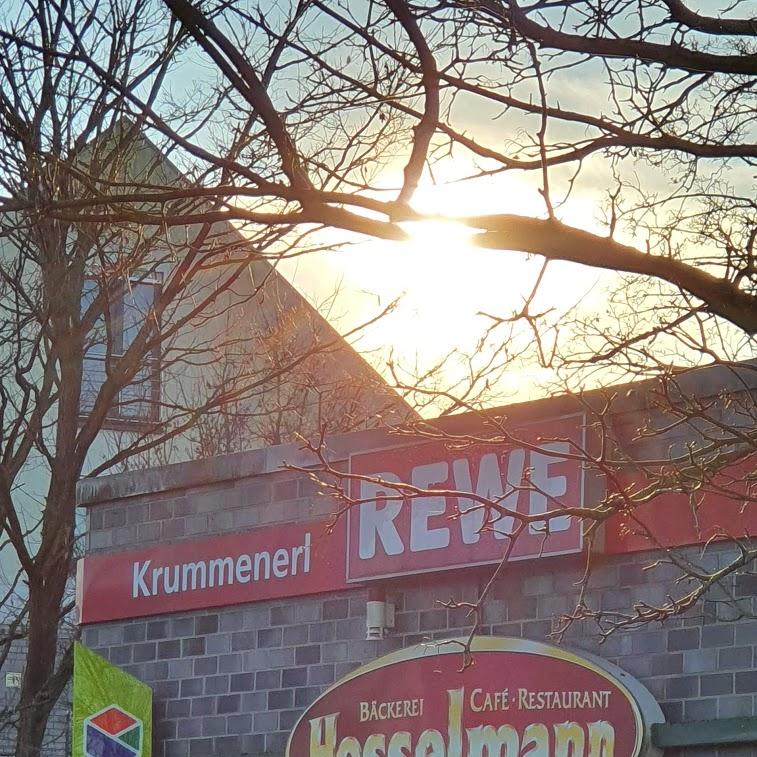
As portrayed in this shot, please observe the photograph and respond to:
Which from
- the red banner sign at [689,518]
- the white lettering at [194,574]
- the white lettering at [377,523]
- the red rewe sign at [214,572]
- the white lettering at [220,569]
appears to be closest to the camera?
the red banner sign at [689,518]

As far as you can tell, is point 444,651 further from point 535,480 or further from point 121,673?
point 121,673

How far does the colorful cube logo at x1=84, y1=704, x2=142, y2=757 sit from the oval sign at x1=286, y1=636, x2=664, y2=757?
1.62m

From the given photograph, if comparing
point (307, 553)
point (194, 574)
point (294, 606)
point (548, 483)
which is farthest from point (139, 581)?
point (548, 483)

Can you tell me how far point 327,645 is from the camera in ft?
35.2

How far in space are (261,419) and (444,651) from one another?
1354 centimetres

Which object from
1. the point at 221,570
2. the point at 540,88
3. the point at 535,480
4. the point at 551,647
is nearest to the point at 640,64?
the point at 540,88

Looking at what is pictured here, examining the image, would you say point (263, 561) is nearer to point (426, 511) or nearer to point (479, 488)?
point (426, 511)

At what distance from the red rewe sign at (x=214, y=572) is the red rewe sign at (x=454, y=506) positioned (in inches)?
14.3

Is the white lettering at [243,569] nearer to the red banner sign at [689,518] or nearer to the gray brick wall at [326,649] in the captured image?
the gray brick wall at [326,649]

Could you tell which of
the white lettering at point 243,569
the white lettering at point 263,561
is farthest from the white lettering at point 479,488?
the white lettering at point 243,569

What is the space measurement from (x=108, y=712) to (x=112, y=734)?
159 millimetres

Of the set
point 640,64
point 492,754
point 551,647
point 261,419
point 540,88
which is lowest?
point 492,754

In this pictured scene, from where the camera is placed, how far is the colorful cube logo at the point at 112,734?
38.3 feet

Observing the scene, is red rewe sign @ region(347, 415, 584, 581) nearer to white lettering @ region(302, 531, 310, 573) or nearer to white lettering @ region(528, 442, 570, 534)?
white lettering @ region(528, 442, 570, 534)
